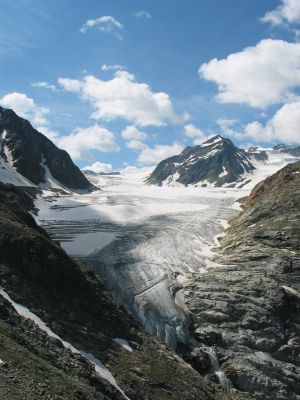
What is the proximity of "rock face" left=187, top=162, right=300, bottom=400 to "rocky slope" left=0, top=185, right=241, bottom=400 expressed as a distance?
19.5ft

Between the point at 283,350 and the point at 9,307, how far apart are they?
25.8 m

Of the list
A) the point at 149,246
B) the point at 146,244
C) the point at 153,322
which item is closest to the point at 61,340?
the point at 153,322

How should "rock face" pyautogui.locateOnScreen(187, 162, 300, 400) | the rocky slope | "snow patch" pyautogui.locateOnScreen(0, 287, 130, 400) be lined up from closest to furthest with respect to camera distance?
the rocky slope
"snow patch" pyautogui.locateOnScreen(0, 287, 130, 400)
"rock face" pyautogui.locateOnScreen(187, 162, 300, 400)

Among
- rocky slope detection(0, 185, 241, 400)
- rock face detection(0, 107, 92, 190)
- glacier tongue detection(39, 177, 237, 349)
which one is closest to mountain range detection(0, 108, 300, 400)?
rocky slope detection(0, 185, 241, 400)

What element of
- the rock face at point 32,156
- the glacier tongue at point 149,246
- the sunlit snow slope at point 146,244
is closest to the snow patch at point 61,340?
the glacier tongue at point 149,246

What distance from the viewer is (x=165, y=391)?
26734 mm

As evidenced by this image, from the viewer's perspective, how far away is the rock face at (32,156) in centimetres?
12406

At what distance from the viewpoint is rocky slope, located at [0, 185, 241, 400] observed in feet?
63.7

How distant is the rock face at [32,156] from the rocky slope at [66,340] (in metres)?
85.6

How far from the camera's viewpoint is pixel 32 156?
436 feet

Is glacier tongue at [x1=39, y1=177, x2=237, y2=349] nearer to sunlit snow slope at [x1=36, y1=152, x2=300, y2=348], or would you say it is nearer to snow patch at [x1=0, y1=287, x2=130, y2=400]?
sunlit snow slope at [x1=36, y1=152, x2=300, y2=348]

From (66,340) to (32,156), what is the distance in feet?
364

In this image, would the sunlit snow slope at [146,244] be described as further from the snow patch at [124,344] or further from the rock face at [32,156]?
the rock face at [32,156]

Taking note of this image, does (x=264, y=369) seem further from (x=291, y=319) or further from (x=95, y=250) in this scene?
(x=95, y=250)
